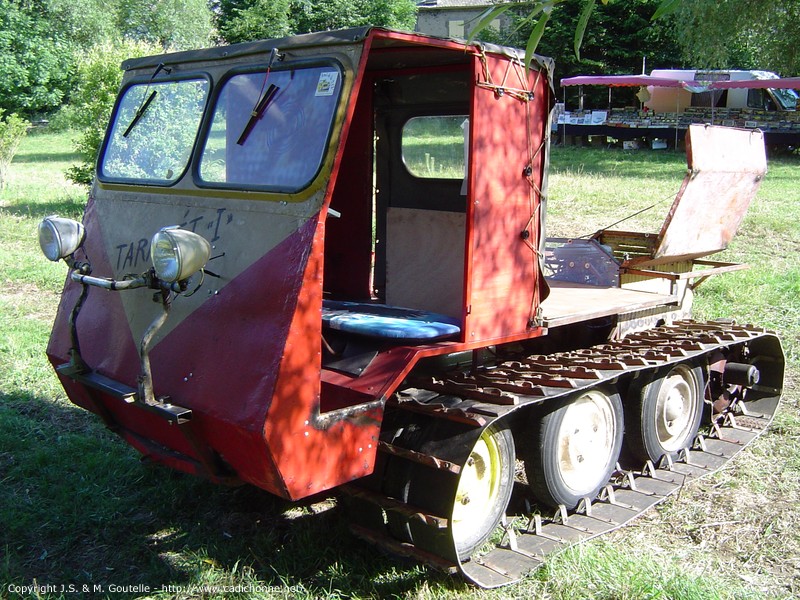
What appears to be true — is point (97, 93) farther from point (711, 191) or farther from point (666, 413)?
point (666, 413)

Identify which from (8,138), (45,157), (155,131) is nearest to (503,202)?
(155,131)

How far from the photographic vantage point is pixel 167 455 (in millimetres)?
4293

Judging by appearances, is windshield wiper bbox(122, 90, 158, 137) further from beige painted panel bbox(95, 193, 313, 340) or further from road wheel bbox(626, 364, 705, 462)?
road wheel bbox(626, 364, 705, 462)

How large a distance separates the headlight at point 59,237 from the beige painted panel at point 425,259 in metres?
2.11

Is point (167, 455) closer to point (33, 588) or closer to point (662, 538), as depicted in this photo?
point (33, 588)

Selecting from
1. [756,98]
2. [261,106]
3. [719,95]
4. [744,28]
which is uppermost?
[744,28]

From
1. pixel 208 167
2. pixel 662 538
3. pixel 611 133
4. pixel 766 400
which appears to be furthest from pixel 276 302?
pixel 611 133

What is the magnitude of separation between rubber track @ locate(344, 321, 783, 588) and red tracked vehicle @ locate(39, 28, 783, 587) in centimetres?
2

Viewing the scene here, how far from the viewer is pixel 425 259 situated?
216 inches

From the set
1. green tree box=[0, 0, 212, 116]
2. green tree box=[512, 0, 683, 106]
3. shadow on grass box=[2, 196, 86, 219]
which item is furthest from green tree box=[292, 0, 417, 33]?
shadow on grass box=[2, 196, 86, 219]

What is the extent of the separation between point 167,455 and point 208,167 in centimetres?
150

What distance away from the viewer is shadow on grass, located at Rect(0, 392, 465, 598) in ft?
14.0

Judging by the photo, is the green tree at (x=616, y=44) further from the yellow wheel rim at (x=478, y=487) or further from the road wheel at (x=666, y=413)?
the yellow wheel rim at (x=478, y=487)

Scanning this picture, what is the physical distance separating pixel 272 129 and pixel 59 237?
46.4 inches
